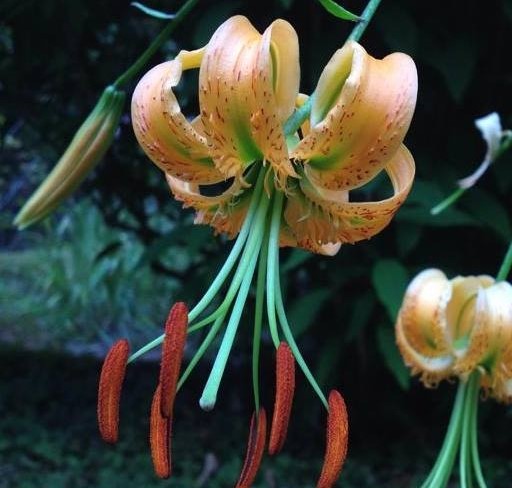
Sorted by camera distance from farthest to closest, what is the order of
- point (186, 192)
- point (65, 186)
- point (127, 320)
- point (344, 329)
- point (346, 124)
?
point (127, 320)
point (344, 329)
point (65, 186)
point (186, 192)
point (346, 124)

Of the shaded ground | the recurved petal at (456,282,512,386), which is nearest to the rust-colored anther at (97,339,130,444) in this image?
the recurved petal at (456,282,512,386)

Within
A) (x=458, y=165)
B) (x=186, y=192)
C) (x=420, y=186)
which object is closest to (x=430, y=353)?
(x=186, y=192)

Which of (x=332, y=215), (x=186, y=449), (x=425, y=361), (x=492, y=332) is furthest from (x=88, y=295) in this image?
(x=332, y=215)

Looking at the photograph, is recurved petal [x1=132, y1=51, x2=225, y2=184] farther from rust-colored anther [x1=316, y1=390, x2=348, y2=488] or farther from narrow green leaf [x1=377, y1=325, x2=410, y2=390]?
narrow green leaf [x1=377, y1=325, x2=410, y2=390]

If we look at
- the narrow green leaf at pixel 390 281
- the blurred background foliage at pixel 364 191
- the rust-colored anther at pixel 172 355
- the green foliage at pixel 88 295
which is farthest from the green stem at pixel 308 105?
the green foliage at pixel 88 295

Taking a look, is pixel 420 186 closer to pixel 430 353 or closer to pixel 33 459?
pixel 430 353
